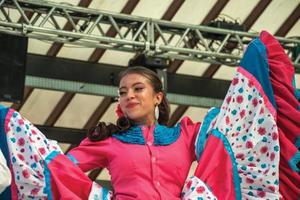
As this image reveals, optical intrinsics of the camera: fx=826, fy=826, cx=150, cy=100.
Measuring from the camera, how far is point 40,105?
734 cm

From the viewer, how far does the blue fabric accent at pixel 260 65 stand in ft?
10.0

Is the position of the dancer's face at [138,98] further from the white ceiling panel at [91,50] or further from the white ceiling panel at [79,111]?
the white ceiling panel at [79,111]

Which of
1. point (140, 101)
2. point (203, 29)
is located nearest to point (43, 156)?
point (140, 101)

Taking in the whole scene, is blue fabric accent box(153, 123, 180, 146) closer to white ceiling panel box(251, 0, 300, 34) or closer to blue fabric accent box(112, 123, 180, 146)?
blue fabric accent box(112, 123, 180, 146)

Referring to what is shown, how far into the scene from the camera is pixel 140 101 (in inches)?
120

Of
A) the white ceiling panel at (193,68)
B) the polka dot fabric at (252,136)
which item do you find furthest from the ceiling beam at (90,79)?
the polka dot fabric at (252,136)

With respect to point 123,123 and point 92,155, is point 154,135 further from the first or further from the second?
point 92,155

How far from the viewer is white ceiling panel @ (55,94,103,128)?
24.2 ft

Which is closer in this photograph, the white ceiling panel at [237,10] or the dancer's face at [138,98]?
the dancer's face at [138,98]

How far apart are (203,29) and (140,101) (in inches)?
120

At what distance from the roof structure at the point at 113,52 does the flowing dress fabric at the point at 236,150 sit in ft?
8.47

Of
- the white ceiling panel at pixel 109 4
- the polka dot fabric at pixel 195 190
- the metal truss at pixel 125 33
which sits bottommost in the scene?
the polka dot fabric at pixel 195 190

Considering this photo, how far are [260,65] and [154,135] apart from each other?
0.47m

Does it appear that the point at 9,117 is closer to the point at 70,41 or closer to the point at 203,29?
the point at 70,41
